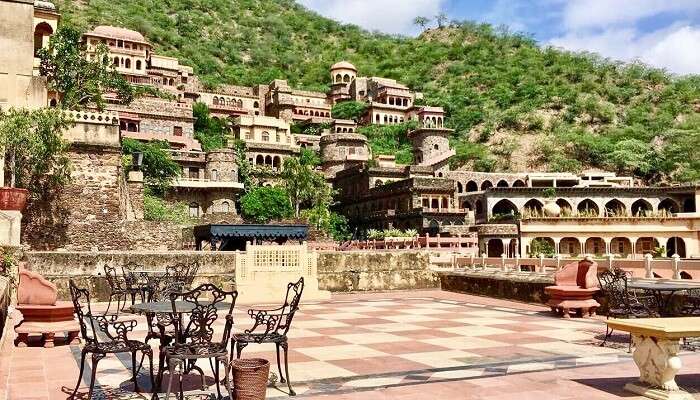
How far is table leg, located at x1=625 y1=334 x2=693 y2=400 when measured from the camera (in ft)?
19.2

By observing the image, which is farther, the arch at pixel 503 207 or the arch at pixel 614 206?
the arch at pixel 503 207

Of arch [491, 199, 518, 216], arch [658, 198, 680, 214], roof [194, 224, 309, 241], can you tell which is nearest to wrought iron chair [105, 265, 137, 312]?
roof [194, 224, 309, 241]

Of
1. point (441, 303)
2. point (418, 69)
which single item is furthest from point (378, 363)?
point (418, 69)

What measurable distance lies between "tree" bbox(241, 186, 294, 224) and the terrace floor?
117 feet

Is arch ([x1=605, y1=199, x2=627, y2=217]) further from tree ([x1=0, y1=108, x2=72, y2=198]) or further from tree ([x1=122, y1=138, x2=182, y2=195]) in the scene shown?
tree ([x1=0, y1=108, x2=72, y2=198])

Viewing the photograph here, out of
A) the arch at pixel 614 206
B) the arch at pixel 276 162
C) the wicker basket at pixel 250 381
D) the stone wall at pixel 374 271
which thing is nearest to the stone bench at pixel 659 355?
the wicker basket at pixel 250 381

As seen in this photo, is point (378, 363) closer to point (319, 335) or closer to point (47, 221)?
point (319, 335)

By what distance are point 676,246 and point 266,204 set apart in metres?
30.2

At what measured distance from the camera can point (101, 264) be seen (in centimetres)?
1616

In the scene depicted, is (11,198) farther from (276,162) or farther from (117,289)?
(276,162)

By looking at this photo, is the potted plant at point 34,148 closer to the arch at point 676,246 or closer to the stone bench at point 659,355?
the stone bench at point 659,355

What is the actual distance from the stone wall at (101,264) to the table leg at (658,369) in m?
12.7

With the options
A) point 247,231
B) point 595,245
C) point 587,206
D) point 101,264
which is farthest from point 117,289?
point 587,206

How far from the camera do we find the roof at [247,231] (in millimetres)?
28750
